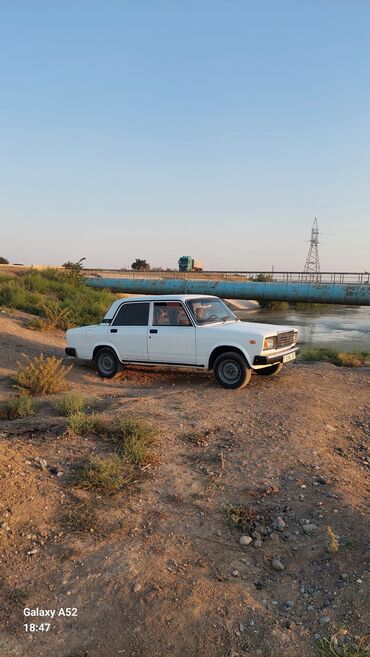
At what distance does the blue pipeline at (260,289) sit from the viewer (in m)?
32.4

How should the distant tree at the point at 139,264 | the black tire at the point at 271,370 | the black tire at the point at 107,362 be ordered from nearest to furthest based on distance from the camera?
the black tire at the point at 271,370 → the black tire at the point at 107,362 → the distant tree at the point at 139,264

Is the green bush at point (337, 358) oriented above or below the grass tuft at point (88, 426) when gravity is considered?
below

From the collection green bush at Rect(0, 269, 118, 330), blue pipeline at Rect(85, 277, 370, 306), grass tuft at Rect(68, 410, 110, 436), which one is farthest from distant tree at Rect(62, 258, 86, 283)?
grass tuft at Rect(68, 410, 110, 436)

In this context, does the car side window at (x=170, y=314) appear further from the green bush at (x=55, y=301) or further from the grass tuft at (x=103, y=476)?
the green bush at (x=55, y=301)

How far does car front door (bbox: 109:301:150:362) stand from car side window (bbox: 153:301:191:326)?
256 mm

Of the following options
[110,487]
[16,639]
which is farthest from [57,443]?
[16,639]

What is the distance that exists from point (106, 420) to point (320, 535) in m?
3.55

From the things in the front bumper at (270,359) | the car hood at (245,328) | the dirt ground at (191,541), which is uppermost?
the car hood at (245,328)

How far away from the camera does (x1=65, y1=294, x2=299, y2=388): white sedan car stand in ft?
30.2

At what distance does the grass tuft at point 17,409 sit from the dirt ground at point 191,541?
25 centimetres

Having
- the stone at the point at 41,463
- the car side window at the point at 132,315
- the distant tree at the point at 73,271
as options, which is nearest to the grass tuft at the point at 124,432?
the stone at the point at 41,463

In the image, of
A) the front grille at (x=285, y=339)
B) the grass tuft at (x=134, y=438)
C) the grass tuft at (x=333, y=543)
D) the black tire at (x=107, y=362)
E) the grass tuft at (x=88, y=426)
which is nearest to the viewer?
the grass tuft at (x=333, y=543)

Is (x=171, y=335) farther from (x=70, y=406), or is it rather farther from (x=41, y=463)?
(x=41, y=463)

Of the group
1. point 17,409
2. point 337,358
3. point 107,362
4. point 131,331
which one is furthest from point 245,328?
point 337,358
